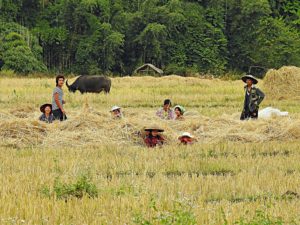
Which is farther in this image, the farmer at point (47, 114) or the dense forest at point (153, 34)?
the dense forest at point (153, 34)

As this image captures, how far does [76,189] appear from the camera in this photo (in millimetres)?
5738

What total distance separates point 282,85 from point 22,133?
12572 mm

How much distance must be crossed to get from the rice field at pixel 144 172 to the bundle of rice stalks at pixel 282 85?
8405 millimetres

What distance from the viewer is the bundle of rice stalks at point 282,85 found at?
20500mm

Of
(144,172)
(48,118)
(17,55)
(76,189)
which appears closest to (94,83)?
(48,118)

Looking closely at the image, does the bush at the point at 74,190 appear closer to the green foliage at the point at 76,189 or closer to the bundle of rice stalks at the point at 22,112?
the green foliage at the point at 76,189

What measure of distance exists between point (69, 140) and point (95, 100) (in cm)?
867

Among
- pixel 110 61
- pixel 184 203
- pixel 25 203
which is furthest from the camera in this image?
pixel 110 61

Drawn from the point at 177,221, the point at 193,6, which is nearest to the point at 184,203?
the point at 177,221

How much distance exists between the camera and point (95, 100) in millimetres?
18562

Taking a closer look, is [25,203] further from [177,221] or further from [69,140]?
[69,140]

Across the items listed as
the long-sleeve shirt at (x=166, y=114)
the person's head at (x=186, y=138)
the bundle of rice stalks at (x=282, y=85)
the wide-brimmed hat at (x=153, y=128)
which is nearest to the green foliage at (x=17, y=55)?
the bundle of rice stalks at (x=282, y=85)

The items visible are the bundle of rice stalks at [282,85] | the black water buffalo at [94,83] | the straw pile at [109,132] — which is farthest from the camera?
the black water buffalo at [94,83]

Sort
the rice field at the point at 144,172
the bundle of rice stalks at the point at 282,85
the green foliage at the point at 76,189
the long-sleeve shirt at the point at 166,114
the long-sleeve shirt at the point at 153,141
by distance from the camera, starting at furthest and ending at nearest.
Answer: the bundle of rice stalks at the point at 282,85, the long-sleeve shirt at the point at 166,114, the long-sleeve shirt at the point at 153,141, the green foliage at the point at 76,189, the rice field at the point at 144,172
